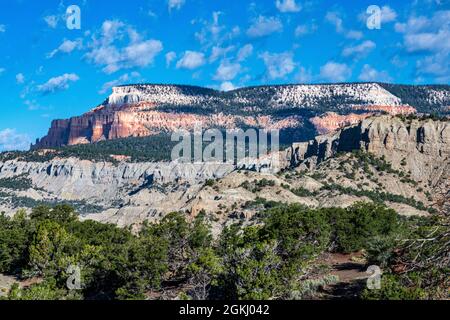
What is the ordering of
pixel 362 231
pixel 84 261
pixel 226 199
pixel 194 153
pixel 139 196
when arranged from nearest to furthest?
pixel 84 261 < pixel 362 231 < pixel 226 199 < pixel 139 196 < pixel 194 153

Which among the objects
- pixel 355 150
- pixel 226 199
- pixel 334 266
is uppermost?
pixel 355 150

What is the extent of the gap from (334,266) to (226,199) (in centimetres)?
4235

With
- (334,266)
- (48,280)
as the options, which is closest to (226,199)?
(334,266)

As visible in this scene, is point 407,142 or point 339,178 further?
point 407,142

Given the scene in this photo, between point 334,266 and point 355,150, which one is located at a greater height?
point 355,150

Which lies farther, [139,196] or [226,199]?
[139,196]

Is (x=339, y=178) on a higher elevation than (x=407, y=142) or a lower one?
lower

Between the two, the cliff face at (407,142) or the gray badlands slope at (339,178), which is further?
the cliff face at (407,142)

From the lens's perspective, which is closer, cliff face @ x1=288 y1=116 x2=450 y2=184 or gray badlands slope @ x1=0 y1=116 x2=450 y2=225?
gray badlands slope @ x1=0 y1=116 x2=450 y2=225
